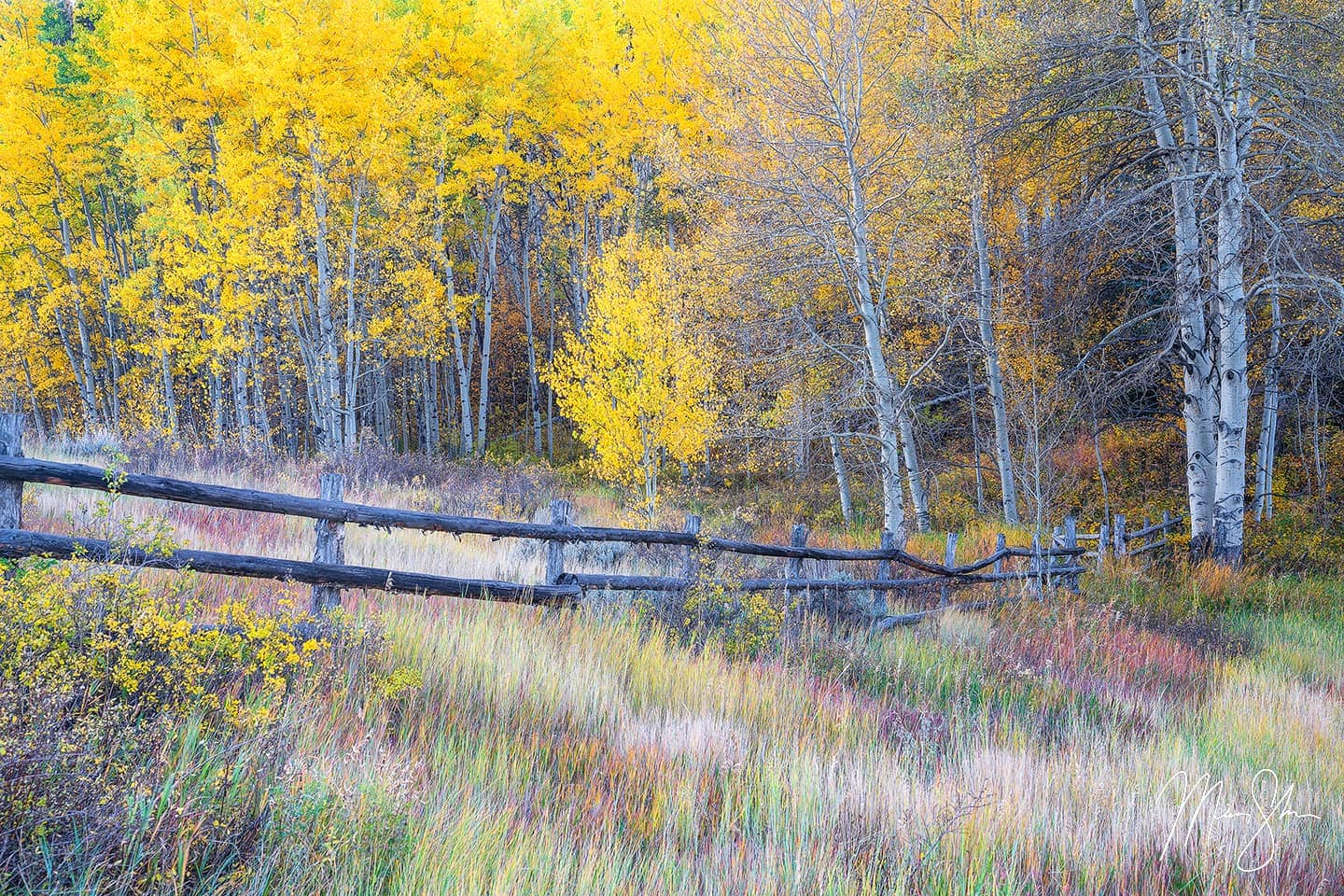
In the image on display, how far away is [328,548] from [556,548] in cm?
189

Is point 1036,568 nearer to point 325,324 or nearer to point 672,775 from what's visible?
point 672,775

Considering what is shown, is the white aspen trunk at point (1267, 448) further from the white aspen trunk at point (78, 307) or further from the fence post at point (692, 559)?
the white aspen trunk at point (78, 307)

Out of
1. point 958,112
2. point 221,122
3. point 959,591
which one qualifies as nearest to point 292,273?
point 221,122

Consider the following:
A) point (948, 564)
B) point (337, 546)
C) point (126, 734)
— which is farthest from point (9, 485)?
point (948, 564)

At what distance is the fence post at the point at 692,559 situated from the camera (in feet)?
23.1

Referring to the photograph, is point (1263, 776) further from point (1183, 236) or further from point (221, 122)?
point (221, 122)

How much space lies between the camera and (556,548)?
6164mm

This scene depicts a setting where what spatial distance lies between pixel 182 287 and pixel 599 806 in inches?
761

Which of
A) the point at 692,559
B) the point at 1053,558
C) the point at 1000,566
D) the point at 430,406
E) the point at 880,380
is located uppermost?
the point at 430,406

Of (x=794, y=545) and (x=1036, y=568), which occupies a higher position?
(x=794, y=545)

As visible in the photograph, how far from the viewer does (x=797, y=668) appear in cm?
598

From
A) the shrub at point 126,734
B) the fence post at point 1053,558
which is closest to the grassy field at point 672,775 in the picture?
the shrub at point 126,734

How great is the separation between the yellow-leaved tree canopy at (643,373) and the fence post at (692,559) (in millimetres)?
7689

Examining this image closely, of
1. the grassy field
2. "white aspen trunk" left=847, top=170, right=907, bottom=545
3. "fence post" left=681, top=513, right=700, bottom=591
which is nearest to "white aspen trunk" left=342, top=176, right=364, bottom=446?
"white aspen trunk" left=847, top=170, right=907, bottom=545
